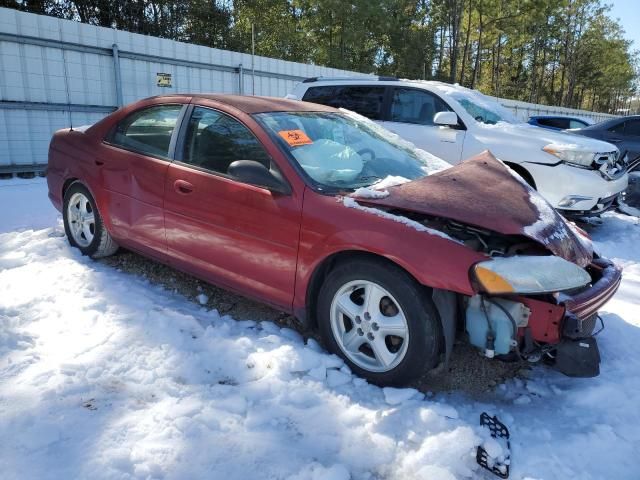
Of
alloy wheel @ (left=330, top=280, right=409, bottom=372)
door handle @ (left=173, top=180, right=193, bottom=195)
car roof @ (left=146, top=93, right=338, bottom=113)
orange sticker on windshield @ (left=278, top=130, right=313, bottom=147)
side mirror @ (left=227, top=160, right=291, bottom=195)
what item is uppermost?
car roof @ (left=146, top=93, right=338, bottom=113)

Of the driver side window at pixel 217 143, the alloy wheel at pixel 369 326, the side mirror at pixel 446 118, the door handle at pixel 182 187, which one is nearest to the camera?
the alloy wheel at pixel 369 326

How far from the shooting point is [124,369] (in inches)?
104

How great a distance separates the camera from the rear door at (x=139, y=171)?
140 inches

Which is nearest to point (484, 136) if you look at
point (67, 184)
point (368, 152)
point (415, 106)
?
point (415, 106)

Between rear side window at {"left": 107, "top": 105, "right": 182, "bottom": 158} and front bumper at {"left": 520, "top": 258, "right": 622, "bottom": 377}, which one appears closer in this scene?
front bumper at {"left": 520, "top": 258, "right": 622, "bottom": 377}

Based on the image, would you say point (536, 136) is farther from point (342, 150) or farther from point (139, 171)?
point (139, 171)

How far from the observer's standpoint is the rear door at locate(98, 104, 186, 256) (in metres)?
3.55

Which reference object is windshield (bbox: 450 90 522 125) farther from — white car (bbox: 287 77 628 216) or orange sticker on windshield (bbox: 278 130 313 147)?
orange sticker on windshield (bbox: 278 130 313 147)

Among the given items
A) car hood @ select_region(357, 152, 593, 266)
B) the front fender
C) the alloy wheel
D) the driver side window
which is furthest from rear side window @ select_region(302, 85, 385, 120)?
the alloy wheel

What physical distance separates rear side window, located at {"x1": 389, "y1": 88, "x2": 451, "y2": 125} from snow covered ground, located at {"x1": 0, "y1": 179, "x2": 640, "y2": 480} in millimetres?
4017

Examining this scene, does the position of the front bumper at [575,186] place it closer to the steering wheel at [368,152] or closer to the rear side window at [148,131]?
the steering wheel at [368,152]

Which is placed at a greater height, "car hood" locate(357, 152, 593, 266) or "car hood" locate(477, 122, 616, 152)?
"car hood" locate(477, 122, 616, 152)

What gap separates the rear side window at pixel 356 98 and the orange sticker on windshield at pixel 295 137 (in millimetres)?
4055

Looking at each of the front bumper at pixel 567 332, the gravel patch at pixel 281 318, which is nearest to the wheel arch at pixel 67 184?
the gravel patch at pixel 281 318
